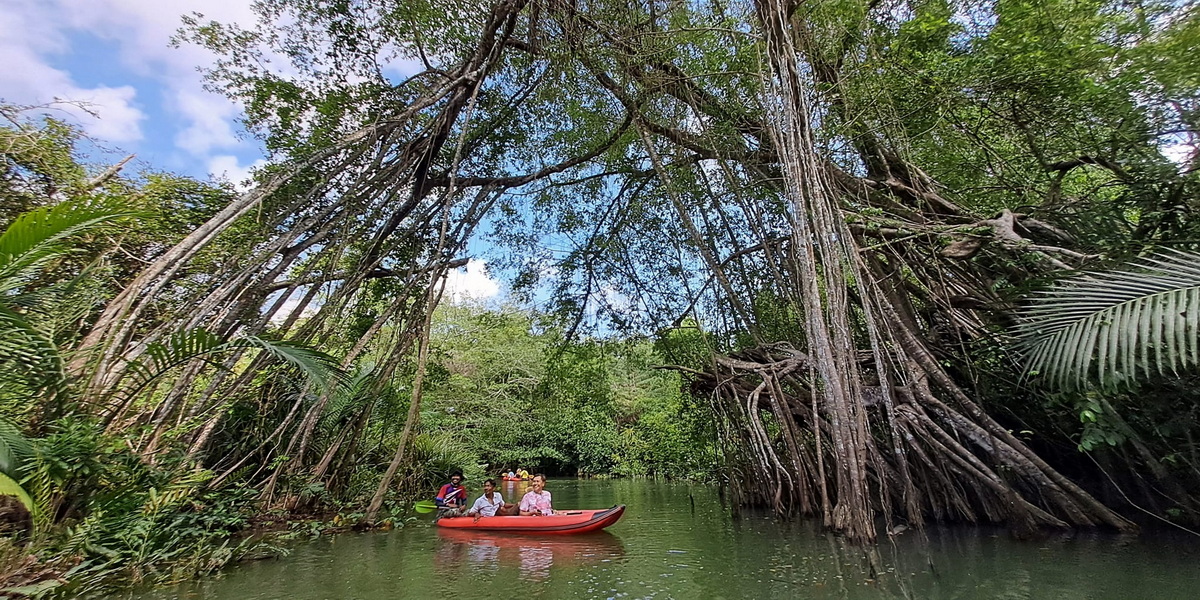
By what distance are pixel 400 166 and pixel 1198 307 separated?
Result: 6.76 m

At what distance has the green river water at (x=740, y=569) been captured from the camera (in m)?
3.29

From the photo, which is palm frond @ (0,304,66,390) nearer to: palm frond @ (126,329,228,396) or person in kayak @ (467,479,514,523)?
palm frond @ (126,329,228,396)

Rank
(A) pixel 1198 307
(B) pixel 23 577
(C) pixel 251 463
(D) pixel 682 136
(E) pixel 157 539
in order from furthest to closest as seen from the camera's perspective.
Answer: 1. (D) pixel 682 136
2. (C) pixel 251 463
3. (E) pixel 157 539
4. (B) pixel 23 577
5. (A) pixel 1198 307

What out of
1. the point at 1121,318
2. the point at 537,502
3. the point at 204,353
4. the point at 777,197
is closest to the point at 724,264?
the point at 777,197

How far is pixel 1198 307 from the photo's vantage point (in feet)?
8.50

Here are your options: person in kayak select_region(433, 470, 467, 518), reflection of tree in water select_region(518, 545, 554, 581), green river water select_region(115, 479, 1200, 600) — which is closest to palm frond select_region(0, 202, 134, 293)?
green river water select_region(115, 479, 1200, 600)

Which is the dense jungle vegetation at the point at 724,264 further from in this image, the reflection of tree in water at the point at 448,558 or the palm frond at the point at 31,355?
→ the reflection of tree in water at the point at 448,558

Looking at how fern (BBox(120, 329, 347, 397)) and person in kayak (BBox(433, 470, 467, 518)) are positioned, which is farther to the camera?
person in kayak (BBox(433, 470, 467, 518))

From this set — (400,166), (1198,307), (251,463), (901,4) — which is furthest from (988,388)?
(251,463)

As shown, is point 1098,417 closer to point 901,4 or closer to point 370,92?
point 901,4

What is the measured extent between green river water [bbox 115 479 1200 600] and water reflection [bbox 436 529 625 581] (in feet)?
0.07

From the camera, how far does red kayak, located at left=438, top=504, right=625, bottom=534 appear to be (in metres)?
6.00

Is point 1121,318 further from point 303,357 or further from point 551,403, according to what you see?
point 551,403

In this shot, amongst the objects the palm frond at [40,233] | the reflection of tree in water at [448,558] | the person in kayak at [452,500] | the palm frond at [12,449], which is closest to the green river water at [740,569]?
the reflection of tree in water at [448,558]
